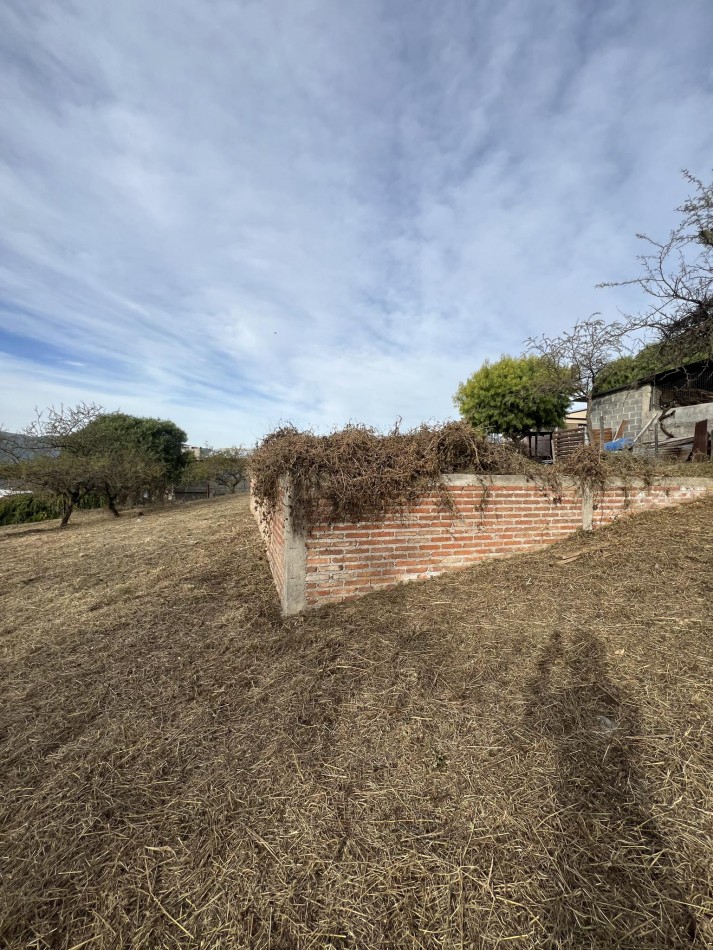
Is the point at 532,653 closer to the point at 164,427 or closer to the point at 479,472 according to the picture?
the point at 479,472

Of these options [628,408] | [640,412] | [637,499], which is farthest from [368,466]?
[628,408]

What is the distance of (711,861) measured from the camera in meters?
1.55

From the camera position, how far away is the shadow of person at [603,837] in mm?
1405

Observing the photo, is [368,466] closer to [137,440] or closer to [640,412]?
[137,440]

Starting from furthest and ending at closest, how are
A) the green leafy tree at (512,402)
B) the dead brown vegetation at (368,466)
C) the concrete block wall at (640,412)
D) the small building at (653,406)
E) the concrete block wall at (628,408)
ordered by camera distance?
the green leafy tree at (512,402), the concrete block wall at (628,408), the concrete block wall at (640,412), the small building at (653,406), the dead brown vegetation at (368,466)

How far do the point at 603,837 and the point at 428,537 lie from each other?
250cm

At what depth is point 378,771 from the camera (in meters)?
2.06

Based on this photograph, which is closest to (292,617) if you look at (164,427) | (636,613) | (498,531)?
(498,531)

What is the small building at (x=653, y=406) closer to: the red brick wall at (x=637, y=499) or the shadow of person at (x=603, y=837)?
the red brick wall at (x=637, y=499)

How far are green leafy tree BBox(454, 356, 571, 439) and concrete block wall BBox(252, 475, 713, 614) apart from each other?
12387 millimetres

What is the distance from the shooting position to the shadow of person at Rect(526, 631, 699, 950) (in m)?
1.41

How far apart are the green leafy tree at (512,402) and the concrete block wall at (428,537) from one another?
40.6 feet

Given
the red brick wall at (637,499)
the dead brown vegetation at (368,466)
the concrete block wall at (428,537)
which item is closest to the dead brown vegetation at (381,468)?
the dead brown vegetation at (368,466)

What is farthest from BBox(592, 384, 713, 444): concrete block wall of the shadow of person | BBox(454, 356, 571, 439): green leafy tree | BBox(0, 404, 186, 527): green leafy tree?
BBox(0, 404, 186, 527): green leafy tree
